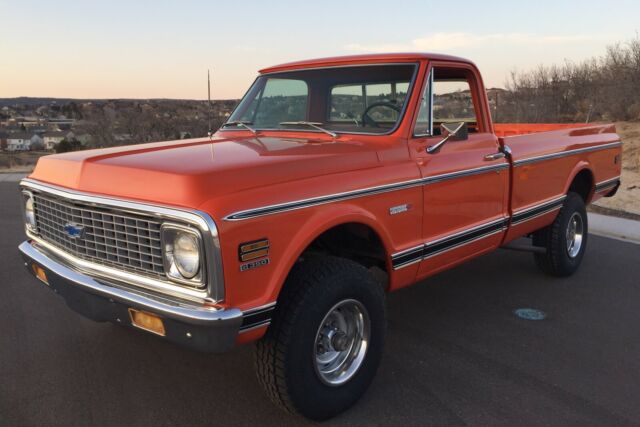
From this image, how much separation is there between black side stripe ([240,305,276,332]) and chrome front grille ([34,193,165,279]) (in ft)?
1.45

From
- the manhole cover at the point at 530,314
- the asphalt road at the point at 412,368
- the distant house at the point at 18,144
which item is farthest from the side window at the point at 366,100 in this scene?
the distant house at the point at 18,144

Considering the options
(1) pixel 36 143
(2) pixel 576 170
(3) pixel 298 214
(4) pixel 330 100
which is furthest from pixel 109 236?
(1) pixel 36 143

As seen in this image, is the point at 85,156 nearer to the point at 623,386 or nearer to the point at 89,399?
the point at 89,399

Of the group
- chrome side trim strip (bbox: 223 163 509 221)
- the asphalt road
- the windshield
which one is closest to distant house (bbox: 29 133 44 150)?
the asphalt road

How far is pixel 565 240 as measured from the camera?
5039mm

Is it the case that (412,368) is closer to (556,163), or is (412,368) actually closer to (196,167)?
(196,167)

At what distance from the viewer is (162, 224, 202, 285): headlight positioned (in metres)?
2.33

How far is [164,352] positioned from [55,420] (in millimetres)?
881

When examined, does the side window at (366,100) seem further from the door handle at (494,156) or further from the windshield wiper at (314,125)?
the door handle at (494,156)

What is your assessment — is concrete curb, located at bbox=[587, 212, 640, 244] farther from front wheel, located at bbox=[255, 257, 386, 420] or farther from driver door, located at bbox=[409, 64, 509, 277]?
front wheel, located at bbox=[255, 257, 386, 420]

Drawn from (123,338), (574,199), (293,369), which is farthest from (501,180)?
(123,338)

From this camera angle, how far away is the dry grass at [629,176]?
399 inches

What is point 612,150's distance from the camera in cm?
578

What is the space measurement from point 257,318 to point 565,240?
3672 millimetres
